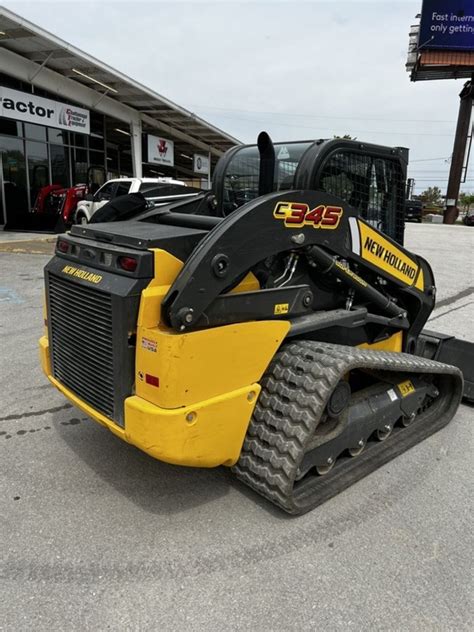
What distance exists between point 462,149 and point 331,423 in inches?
1437

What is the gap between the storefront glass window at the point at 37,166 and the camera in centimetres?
1786

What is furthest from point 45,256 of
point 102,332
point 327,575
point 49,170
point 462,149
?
point 462,149

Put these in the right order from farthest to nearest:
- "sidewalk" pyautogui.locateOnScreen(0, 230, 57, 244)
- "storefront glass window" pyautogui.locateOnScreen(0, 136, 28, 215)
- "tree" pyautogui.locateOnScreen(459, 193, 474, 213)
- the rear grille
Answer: "tree" pyautogui.locateOnScreen(459, 193, 474, 213) → "storefront glass window" pyautogui.locateOnScreen(0, 136, 28, 215) → "sidewalk" pyautogui.locateOnScreen(0, 230, 57, 244) → the rear grille

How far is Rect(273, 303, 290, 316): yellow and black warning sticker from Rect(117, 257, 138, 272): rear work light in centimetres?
80

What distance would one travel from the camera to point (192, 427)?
2348 millimetres

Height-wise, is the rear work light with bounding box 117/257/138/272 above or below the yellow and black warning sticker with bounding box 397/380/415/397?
above

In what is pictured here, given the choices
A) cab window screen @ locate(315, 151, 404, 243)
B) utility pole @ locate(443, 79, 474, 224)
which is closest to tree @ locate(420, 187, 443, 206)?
utility pole @ locate(443, 79, 474, 224)

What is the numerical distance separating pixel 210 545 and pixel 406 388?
1.82m

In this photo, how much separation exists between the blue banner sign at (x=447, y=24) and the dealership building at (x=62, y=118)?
17661 millimetres

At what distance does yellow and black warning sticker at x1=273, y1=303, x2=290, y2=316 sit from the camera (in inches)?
107

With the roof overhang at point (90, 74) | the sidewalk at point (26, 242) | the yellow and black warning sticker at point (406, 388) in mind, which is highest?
the roof overhang at point (90, 74)

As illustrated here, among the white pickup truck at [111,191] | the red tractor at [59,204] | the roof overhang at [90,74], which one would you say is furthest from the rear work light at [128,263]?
the red tractor at [59,204]

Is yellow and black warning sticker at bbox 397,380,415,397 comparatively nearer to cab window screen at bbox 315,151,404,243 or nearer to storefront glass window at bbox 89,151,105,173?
cab window screen at bbox 315,151,404,243

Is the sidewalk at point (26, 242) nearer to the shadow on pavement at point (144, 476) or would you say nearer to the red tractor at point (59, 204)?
the red tractor at point (59, 204)
